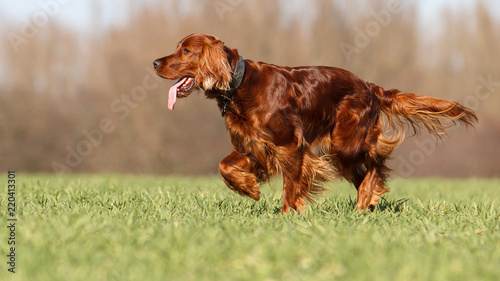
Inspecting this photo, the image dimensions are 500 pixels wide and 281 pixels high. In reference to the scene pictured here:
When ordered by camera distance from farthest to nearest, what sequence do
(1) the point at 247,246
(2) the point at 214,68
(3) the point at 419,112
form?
(3) the point at 419,112 < (2) the point at 214,68 < (1) the point at 247,246

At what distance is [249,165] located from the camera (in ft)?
13.8

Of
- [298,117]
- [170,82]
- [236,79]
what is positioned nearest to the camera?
[236,79]

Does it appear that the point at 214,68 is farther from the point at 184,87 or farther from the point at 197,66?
the point at 184,87

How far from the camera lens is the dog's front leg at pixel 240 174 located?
412 cm

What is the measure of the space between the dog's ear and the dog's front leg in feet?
1.99

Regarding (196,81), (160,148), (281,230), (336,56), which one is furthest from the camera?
(336,56)

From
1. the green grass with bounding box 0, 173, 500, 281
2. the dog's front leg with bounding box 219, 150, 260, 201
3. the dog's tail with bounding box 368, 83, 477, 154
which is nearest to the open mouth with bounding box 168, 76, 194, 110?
the dog's front leg with bounding box 219, 150, 260, 201

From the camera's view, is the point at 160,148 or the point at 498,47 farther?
the point at 498,47

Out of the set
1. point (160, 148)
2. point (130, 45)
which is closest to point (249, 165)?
point (160, 148)

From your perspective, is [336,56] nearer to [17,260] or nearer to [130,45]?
[130,45]

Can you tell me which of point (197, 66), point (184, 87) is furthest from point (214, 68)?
point (184, 87)

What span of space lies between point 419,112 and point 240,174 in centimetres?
168

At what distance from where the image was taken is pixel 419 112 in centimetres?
465

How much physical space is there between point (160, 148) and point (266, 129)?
8781 millimetres
